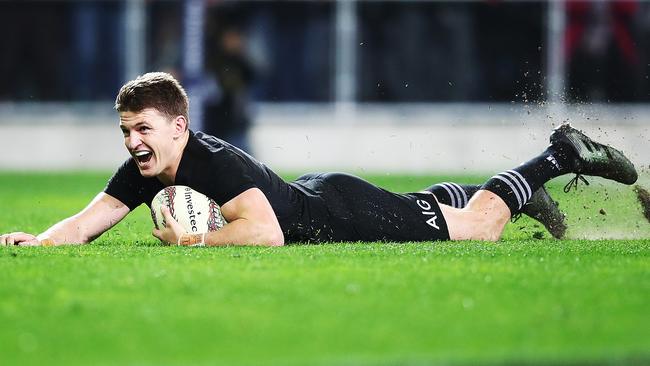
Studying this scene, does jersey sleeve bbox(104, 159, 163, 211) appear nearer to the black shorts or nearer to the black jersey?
the black jersey

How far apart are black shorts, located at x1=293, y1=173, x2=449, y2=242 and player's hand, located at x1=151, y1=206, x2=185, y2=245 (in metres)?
0.90

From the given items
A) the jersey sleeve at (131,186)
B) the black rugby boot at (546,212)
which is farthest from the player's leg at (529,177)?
the jersey sleeve at (131,186)

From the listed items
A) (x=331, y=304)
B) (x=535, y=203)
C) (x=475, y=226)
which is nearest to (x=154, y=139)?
(x=475, y=226)

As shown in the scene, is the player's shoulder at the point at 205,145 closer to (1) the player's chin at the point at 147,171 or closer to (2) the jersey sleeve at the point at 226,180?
(2) the jersey sleeve at the point at 226,180

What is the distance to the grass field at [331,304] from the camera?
552 centimetres

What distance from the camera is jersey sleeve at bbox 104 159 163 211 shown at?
9.23m

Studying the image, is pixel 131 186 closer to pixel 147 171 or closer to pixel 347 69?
pixel 147 171

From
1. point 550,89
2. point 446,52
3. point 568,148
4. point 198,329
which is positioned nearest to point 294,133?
point 446,52

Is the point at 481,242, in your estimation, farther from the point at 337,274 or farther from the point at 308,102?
the point at 308,102

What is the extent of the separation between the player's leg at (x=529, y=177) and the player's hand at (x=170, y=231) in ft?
6.20

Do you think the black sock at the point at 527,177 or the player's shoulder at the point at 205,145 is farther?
the black sock at the point at 527,177

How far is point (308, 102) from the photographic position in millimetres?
26938

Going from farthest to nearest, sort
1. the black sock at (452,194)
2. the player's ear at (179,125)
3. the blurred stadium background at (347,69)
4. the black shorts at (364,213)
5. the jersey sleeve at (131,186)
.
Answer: the blurred stadium background at (347,69), the black sock at (452,194), the black shorts at (364,213), the jersey sleeve at (131,186), the player's ear at (179,125)

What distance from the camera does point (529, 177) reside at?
9609mm
